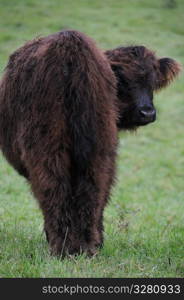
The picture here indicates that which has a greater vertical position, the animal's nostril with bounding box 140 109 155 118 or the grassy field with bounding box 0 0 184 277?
the animal's nostril with bounding box 140 109 155 118

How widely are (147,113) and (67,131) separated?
1.31 metres

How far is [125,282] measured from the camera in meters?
4.29

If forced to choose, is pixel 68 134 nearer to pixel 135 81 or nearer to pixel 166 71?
pixel 135 81

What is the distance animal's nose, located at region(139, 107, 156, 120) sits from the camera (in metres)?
5.85

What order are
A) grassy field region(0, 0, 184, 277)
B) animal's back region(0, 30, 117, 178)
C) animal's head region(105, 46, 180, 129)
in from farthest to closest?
animal's head region(105, 46, 180, 129) < grassy field region(0, 0, 184, 277) < animal's back region(0, 30, 117, 178)

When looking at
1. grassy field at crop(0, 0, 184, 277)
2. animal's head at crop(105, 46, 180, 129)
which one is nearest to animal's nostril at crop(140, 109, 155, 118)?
animal's head at crop(105, 46, 180, 129)

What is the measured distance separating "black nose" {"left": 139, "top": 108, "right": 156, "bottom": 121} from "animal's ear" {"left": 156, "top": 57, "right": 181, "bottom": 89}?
18.4 inches

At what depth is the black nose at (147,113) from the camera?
19.2 feet

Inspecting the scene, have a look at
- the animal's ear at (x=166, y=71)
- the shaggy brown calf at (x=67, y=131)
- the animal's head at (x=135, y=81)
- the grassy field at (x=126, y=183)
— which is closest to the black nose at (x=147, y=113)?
the animal's head at (x=135, y=81)

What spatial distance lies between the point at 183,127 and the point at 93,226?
431 inches

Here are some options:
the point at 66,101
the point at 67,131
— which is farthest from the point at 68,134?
the point at 66,101

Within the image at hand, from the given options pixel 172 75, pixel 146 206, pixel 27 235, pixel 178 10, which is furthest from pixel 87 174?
pixel 178 10

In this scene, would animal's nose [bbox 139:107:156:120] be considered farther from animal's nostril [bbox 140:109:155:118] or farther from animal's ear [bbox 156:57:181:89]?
animal's ear [bbox 156:57:181:89]

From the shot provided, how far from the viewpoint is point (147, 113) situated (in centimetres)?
585
